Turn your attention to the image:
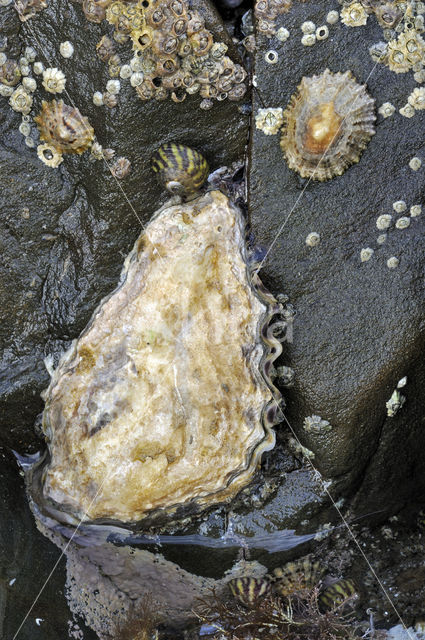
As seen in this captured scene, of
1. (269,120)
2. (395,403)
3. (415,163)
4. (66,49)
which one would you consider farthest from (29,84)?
(395,403)

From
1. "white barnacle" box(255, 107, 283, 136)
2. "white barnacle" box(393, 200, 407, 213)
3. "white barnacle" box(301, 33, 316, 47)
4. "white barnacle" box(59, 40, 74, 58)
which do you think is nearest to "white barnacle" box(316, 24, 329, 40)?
"white barnacle" box(301, 33, 316, 47)

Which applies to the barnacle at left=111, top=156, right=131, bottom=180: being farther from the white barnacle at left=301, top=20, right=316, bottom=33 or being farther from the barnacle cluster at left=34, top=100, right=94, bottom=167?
the white barnacle at left=301, top=20, right=316, bottom=33

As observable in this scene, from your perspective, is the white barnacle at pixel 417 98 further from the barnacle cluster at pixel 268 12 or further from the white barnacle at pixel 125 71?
the white barnacle at pixel 125 71

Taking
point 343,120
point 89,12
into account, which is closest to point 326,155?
point 343,120

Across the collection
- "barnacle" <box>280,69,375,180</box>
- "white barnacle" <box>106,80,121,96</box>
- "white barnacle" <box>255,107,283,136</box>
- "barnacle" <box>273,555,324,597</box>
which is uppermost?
"white barnacle" <box>106,80,121,96</box>

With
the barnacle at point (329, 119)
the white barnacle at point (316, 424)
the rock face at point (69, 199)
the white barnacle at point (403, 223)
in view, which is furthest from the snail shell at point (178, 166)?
the white barnacle at point (316, 424)
